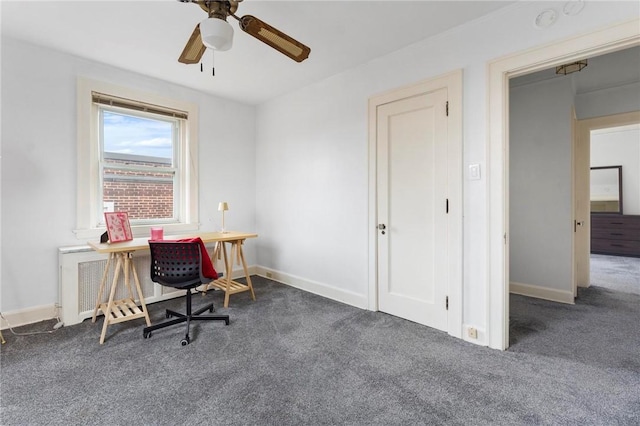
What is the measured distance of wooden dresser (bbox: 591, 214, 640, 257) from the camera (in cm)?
606

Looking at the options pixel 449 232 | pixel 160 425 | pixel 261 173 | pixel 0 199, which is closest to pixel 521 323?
pixel 449 232

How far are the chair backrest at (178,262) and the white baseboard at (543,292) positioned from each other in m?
3.82

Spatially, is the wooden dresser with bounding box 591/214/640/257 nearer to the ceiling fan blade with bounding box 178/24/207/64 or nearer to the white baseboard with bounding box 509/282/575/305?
the white baseboard with bounding box 509/282/575/305

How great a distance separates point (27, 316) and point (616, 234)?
32.2ft

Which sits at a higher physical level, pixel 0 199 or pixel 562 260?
pixel 0 199

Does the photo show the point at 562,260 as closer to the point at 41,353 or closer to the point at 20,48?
the point at 41,353

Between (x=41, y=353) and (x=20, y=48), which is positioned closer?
(x=41, y=353)

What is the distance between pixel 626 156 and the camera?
6434mm

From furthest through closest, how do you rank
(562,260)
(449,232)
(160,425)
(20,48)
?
(562,260), (20,48), (449,232), (160,425)

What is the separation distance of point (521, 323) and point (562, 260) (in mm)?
1281

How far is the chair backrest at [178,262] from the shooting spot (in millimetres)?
2500

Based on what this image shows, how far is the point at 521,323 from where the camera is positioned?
110 inches

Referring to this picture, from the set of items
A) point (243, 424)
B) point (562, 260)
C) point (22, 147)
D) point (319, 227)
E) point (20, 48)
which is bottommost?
point (243, 424)

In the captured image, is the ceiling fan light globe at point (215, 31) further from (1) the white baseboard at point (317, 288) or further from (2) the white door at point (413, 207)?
(1) the white baseboard at point (317, 288)
